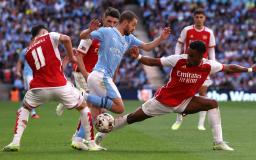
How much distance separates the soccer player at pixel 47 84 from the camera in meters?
12.0

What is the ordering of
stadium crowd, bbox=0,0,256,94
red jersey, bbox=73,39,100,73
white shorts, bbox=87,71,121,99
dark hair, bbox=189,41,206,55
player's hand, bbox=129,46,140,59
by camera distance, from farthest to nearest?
stadium crowd, bbox=0,0,256,94 → red jersey, bbox=73,39,100,73 → white shorts, bbox=87,71,121,99 → player's hand, bbox=129,46,140,59 → dark hair, bbox=189,41,206,55

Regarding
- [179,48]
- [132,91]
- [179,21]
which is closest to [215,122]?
[179,48]

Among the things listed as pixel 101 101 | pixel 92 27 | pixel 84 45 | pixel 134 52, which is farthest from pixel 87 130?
pixel 84 45

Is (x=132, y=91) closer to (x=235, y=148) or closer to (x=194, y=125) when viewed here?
(x=194, y=125)

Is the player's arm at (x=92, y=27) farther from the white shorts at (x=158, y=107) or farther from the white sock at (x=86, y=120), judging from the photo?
the white shorts at (x=158, y=107)

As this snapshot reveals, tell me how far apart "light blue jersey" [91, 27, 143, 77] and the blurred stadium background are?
139cm

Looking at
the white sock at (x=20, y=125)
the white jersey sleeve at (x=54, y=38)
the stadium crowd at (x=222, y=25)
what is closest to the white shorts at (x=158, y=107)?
the white jersey sleeve at (x=54, y=38)

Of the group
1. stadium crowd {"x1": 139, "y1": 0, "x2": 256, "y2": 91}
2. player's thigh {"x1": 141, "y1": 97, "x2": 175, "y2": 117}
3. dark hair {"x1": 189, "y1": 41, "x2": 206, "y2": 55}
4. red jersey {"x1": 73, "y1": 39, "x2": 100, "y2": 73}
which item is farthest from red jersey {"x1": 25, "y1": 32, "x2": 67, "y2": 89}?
stadium crowd {"x1": 139, "y1": 0, "x2": 256, "y2": 91}

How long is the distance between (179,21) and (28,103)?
27.1 meters

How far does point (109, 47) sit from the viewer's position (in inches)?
492

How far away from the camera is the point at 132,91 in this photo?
109 feet

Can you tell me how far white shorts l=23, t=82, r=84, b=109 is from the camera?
12.0 metres

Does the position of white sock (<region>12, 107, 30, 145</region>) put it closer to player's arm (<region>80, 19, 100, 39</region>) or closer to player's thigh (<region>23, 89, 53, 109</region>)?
player's thigh (<region>23, 89, 53, 109</region>)

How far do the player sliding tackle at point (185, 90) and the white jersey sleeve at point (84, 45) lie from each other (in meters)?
2.13
